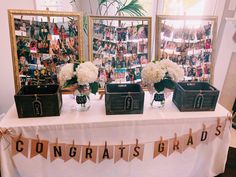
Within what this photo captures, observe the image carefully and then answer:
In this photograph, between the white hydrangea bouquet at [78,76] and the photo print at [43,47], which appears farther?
the photo print at [43,47]

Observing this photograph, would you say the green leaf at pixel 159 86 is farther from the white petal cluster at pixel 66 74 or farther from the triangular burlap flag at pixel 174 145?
the white petal cluster at pixel 66 74

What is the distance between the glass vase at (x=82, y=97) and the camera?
4.91 ft

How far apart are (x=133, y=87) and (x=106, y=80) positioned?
30 centimetres

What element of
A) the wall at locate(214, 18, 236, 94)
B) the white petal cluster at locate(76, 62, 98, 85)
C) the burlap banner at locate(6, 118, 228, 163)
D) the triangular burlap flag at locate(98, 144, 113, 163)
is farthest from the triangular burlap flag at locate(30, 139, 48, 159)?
the wall at locate(214, 18, 236, 94)

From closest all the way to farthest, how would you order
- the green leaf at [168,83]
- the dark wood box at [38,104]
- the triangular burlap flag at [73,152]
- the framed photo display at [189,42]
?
the dark wood box at [38,104], the triangular burlap flag at [73,152], the green leaf at [168,83], the framed photo display at [189,42]

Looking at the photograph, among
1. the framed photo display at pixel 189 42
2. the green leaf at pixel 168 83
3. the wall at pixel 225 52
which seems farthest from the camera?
the wall at pixel 225 52

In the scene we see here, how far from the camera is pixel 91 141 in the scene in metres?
1.51

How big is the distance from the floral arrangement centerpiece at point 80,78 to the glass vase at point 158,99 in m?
0.47

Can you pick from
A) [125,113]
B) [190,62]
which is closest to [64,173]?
[125,113]

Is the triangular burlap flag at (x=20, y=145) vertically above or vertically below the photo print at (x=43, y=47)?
below

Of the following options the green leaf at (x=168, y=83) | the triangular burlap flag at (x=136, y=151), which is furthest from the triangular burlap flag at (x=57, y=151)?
the green leaf at (x=168, y=83)

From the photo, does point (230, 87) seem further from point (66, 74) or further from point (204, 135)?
point (66, 74)

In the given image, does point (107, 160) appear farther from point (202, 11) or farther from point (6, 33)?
point (202, 11)

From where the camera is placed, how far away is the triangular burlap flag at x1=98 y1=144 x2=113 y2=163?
5.02 feet
